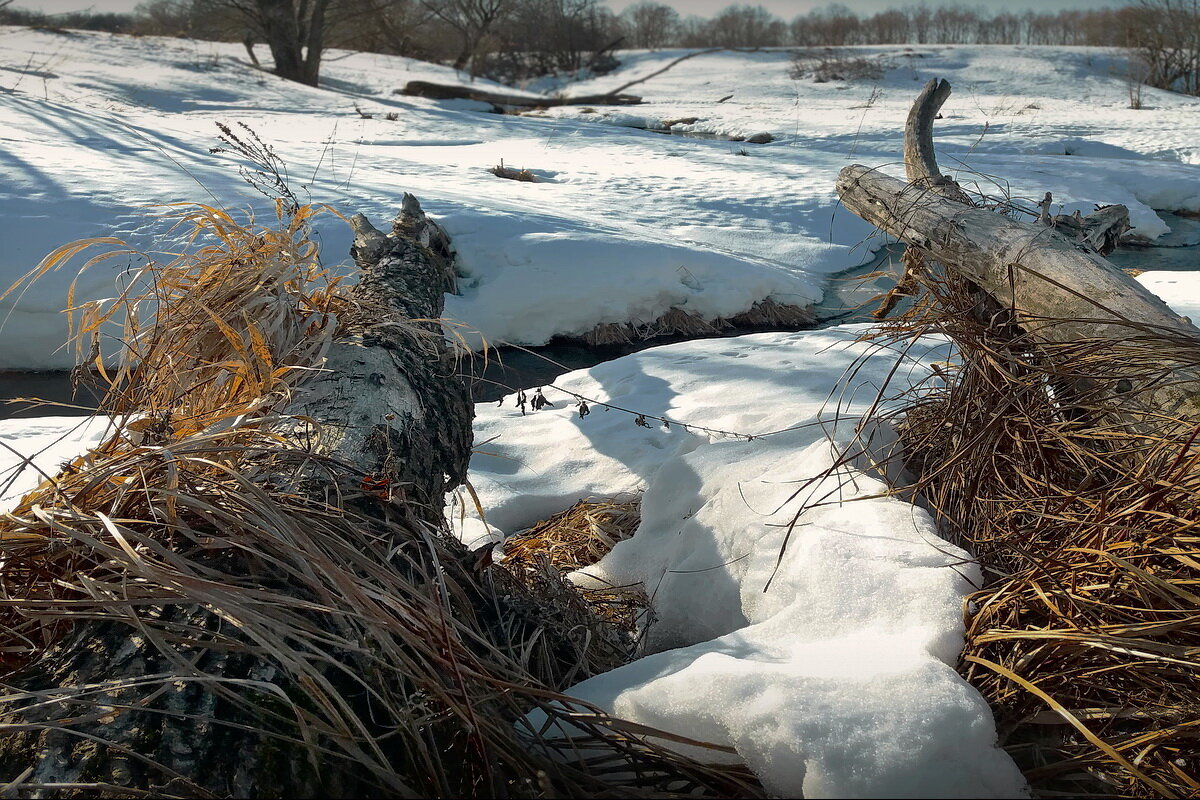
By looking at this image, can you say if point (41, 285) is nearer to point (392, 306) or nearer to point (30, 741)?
point (392, 306)

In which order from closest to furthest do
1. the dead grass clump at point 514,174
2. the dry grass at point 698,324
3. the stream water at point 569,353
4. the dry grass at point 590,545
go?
the dry grass at point 590,545, the stream water at point 569,353, the dry grass at point 698,324, the dead grass clump at point 514,174

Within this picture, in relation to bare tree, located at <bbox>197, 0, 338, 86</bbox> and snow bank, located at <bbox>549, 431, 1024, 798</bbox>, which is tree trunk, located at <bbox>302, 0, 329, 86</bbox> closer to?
bare tree, located at <bbox>197, 0, 338, 86</bbox>

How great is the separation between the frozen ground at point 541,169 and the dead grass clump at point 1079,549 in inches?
46.4

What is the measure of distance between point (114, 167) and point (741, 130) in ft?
35.7

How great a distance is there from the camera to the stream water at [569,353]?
4121 mm

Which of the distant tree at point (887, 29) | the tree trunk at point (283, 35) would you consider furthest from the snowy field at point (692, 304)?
the distant tree at point (887, 29)

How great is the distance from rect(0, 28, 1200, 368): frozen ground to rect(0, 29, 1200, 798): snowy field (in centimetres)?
4

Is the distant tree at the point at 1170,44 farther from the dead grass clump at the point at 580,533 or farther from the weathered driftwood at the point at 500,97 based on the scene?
the dead grass clump at the point at 580,533

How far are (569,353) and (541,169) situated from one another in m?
5.38

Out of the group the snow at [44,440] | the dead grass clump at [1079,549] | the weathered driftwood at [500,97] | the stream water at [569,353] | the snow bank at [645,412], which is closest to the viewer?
the dead grass clump at [1079,549]

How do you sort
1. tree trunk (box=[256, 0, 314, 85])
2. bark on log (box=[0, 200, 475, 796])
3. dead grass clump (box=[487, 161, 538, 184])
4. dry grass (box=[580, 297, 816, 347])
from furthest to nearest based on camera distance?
tree trunk (box=[256, 0, 314, 85])
dead grass clump (box=[487, 161, 538, 184])
dry grass (box=[580, 297, 816, 347])
bark on log (box=[0, 200, 475, 796])

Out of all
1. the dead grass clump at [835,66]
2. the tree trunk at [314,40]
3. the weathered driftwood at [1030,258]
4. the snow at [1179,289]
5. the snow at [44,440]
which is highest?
the dead grass clump at [835,66]

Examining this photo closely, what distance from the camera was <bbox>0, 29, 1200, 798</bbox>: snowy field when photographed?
1.15 m

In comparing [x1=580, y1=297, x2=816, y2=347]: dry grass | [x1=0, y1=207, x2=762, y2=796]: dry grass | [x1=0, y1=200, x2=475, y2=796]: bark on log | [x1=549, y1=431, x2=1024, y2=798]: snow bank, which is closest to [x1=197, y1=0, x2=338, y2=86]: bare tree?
[x1=580, y1=297, x2=816, y2=347]: dry grass
